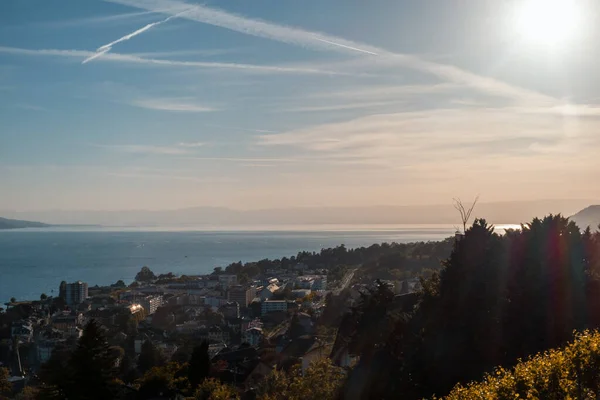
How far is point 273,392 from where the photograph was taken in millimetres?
11367

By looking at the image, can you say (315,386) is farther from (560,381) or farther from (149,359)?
(149,359)

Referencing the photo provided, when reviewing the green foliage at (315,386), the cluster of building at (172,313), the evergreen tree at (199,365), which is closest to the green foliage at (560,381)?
the green foliage at (315,386)

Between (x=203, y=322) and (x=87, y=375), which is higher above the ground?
(x=87, y=375)

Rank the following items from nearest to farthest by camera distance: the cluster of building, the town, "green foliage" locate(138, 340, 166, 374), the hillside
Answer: the town, "green foliage" locate(138, 340, 166, 374), the cluster of building, the hillside

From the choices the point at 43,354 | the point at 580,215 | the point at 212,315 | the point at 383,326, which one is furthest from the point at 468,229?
the point at 580,215

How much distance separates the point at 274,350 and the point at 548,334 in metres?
15.0

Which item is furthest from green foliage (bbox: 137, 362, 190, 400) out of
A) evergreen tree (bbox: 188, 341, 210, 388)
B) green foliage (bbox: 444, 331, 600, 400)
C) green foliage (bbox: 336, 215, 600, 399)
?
green foliage (bbox: 444, 331, 600, 400)

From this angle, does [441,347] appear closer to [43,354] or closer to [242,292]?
[43,354]

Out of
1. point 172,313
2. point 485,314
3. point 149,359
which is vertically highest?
point 485,314

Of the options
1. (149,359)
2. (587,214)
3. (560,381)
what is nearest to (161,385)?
(149,359)

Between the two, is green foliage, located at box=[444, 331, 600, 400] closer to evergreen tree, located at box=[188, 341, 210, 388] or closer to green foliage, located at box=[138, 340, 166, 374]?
evergreen tree, located at box=[188, 341, 210, 388]

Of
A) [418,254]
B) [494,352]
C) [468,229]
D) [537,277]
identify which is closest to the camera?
[494,352]

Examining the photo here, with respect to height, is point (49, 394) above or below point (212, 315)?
above

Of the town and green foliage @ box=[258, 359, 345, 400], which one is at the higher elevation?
green foliage @ box=[258, 359, 345, 400]
